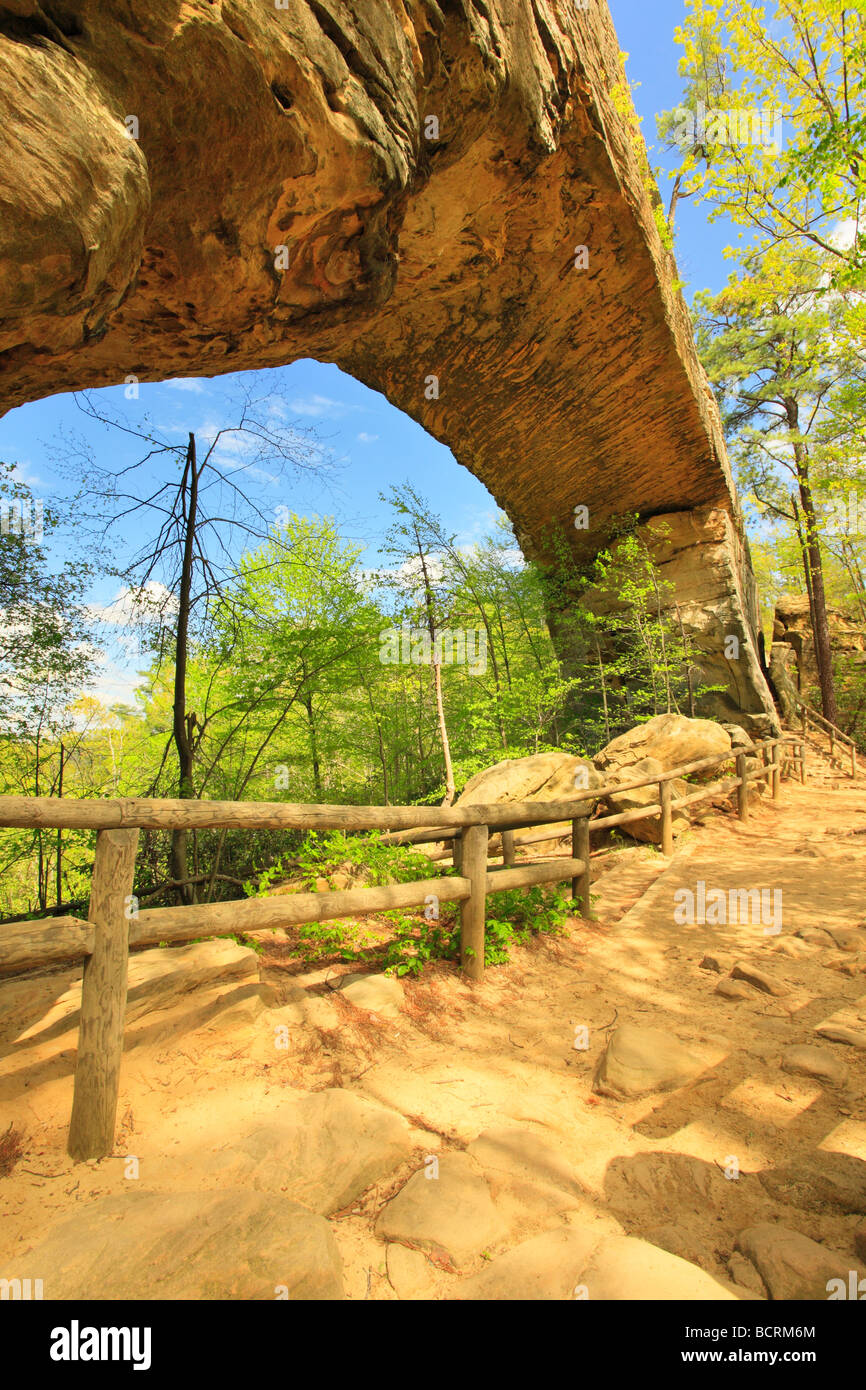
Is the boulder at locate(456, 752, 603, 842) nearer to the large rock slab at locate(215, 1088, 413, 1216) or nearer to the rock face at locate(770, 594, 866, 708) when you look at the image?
the large rock slab at locate(215, 1088, 413, 1216)

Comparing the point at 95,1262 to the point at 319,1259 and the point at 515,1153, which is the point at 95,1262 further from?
the point at 515,1153

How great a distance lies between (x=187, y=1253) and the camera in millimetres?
1360

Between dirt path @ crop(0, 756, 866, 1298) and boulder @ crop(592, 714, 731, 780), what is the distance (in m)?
4.88

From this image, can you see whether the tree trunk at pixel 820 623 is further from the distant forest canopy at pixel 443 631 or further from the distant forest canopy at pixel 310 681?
the distant forest canopy at pixel 310 681

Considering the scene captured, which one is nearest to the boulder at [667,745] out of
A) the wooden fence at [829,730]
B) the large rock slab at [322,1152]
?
the wooden fence at [829,730]

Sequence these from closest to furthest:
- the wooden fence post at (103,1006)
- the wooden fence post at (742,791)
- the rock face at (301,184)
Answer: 1. the wooden fence post at (103,1006)
2. the rock face at (301,184)
3. the wooden fence post at (742,791)

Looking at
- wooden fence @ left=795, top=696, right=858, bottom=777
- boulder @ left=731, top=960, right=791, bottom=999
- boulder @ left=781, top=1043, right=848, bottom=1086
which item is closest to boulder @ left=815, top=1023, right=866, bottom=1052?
boulder @ left=781, top=1043, right=848, bottom=1086

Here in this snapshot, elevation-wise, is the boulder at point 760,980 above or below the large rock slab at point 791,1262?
below

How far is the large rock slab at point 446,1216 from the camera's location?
1.58 metres

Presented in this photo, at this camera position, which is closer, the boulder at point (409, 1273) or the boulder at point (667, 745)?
the boulder at point (409, 1273)

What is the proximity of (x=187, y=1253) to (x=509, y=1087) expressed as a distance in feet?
4.77

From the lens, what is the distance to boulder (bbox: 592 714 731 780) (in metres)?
8.70

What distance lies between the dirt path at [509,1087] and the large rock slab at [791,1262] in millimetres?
50

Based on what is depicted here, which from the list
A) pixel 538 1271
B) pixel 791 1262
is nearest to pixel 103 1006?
pixel 538 1271
